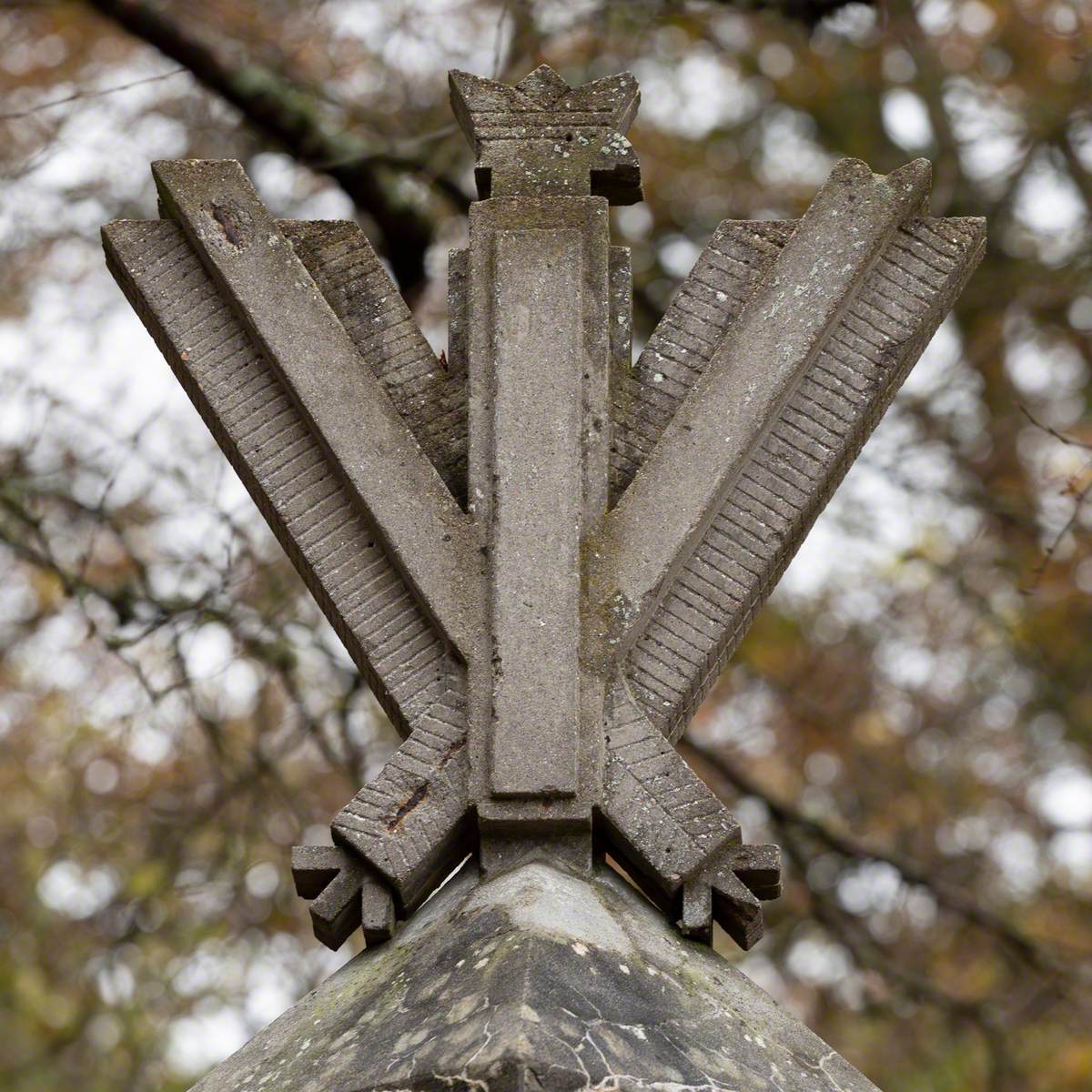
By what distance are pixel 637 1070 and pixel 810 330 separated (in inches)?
55.5

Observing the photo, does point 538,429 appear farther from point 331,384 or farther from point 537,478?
point 331,384

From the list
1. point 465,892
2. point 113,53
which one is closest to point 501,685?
point 465,892

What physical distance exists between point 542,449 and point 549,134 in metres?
0.64

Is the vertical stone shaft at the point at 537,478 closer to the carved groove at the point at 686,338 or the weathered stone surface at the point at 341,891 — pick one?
the carved groove at the point at 686,338

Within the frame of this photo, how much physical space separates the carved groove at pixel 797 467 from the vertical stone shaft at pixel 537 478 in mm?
174

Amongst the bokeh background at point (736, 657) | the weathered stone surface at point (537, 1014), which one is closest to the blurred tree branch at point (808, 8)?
the bokeh background at point (736, 657)

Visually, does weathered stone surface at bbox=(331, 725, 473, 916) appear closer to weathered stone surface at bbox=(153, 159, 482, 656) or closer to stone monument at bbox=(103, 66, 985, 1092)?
stone monument at bbox=(103, 66, 985, 1092)

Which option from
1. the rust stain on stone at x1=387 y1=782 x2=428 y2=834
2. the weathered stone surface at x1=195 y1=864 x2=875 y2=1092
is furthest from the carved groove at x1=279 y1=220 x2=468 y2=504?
the weathered stone surface at x1=195 y1=864 x2=875 y2=1092

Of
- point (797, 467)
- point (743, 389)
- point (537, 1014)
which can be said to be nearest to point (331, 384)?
point (743, 389)

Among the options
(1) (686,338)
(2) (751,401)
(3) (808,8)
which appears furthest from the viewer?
(3) (808,8)

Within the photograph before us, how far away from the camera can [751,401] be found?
361 cm

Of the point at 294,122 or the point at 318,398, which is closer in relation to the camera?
the point at 318,398

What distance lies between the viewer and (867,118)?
1080 cm

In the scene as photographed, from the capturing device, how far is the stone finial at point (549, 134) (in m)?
3.74
